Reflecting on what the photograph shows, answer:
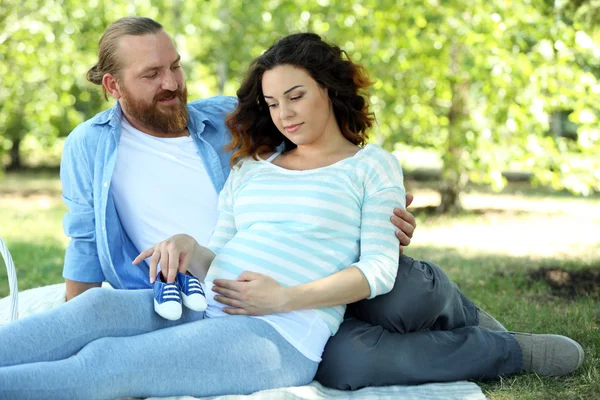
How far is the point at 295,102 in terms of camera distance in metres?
2.81

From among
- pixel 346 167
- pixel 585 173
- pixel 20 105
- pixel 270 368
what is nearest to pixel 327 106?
pixel 346 167

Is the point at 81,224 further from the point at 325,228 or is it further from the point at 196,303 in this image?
the point at 325,228

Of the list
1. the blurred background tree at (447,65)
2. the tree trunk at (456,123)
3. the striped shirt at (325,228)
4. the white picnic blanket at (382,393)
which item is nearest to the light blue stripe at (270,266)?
the striped shirt at (325,228)

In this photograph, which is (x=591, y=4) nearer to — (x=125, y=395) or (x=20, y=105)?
(x=125, y=395)

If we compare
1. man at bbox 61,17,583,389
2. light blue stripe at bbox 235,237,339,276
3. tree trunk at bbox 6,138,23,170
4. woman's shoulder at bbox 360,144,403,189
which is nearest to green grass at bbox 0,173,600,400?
man at bbox 61,17,583,389

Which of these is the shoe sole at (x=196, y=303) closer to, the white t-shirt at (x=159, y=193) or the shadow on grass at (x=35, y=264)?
the white t-shirt at (x=159, y=193)

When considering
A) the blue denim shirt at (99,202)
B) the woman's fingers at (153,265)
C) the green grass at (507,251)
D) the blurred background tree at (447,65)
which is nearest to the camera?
the woman's fingers at (153,265)

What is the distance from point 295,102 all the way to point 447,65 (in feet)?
19.3

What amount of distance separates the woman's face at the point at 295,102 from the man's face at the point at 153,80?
2.41 feet

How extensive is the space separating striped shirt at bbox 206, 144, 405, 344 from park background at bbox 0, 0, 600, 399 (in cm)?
136

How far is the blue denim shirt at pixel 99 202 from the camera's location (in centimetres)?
336

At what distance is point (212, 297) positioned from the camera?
267 cm

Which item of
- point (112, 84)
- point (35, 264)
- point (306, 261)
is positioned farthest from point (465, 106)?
point (306, 261)

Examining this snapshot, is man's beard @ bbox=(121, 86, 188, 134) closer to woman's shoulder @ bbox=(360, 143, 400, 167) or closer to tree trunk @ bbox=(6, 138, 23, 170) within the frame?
woman's shoulder @ bbox=(360, 143, 400, 167)
